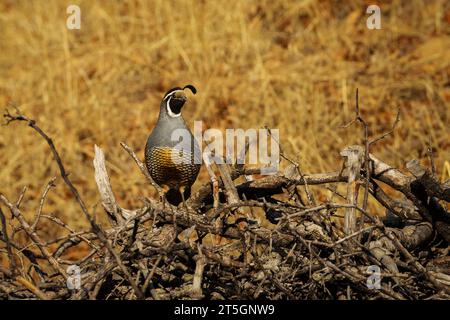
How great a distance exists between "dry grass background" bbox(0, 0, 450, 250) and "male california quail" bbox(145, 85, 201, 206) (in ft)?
A: 7.30

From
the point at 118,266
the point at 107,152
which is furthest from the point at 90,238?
the point at 107,152

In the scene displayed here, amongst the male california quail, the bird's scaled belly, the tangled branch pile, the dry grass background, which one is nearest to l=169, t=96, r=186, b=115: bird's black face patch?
the male california quail

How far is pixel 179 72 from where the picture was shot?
776 centimetres

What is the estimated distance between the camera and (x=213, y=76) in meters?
7.47

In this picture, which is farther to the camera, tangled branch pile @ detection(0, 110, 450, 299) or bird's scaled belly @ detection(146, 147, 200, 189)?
bird's scaled belly @ detection(146, 147, 200, 189)

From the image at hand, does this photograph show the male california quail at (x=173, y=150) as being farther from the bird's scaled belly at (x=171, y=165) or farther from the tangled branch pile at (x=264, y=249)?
the tangled branch pile at (x=264, y=249)

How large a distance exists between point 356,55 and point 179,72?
1679 mm

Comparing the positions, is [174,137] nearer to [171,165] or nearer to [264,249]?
[171,165]

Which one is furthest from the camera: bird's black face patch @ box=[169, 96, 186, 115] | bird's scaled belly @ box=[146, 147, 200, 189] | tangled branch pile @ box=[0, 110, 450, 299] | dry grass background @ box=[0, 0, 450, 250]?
dry grass background @ box=[0, 0, 450, 250]

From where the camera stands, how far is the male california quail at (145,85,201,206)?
388 cm

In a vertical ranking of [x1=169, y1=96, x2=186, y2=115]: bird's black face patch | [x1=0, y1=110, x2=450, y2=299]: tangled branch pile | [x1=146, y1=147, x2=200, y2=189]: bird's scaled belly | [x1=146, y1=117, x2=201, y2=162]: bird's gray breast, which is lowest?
[x1=0, y1=110, x2=450, y2=299]: tangled branch pile


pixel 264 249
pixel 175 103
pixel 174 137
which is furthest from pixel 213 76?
pixel 264 249

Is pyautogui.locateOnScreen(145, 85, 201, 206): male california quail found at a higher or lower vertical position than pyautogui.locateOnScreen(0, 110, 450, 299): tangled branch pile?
higher

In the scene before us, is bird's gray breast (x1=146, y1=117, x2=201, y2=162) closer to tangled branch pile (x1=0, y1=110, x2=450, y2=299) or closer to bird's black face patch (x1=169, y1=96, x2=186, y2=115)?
bird's black face patch (x1=169, y1=96, x2=186, y2=115)
